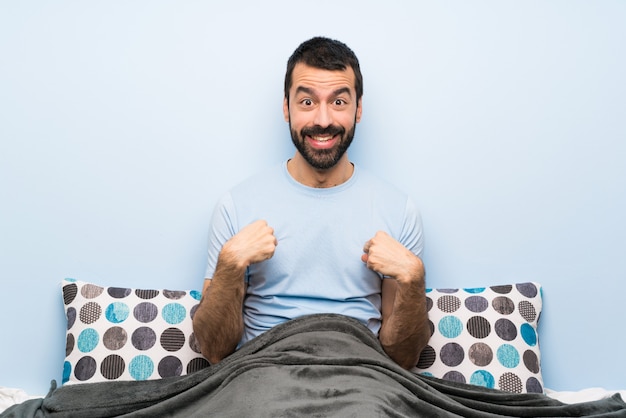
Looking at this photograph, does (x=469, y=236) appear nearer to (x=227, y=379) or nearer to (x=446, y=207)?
(x=446, y=207)

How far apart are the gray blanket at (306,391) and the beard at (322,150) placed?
43cm

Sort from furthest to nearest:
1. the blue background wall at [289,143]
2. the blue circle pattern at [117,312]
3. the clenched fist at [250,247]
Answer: the blue background wall at [289,143]
the blue circle pattern at [117,312]
the clenched fist at [250,247]

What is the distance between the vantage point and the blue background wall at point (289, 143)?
6.82ft

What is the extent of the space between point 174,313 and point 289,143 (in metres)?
0.61

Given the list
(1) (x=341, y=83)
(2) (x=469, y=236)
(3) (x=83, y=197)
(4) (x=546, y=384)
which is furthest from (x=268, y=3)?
(4) (x=546, y=384)

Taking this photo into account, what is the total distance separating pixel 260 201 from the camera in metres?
1.95

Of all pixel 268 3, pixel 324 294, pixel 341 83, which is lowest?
pixel 324 294

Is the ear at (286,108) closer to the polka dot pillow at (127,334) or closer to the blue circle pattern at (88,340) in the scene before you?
the polka dot pillow at (127,334)

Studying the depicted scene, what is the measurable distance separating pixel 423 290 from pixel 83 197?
104 cm

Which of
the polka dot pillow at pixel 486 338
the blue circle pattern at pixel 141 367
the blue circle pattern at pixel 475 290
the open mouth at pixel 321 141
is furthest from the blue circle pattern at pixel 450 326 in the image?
the blue circle pattern at pixel 141 367

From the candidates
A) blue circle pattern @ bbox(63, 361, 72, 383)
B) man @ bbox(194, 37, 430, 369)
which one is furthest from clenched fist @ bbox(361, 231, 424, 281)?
blue circle pattern @ bbox(63, 361, 72, 383)

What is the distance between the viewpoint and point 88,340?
1.94 metres

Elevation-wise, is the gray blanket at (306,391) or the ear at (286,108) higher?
the ear at (286,108)

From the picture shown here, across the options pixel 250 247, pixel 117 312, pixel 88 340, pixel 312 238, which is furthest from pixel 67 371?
pixel 312 238
